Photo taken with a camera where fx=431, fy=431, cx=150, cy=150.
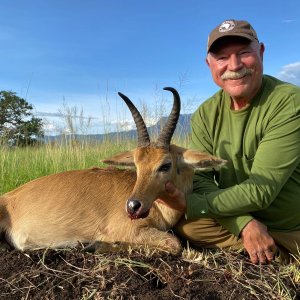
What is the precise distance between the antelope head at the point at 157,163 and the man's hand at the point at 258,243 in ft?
2.47

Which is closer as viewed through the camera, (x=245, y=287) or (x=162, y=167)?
(x=245, y=287)

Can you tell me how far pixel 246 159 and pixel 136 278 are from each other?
6.25 ft

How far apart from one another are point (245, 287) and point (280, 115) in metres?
1.80

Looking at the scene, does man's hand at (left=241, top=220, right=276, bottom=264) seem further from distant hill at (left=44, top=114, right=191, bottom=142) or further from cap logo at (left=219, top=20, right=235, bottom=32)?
distant hill at (left=44, top=114, right=191, bottom=142)

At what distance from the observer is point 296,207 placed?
4.70 m

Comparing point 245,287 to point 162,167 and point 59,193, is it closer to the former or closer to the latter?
point 162,167

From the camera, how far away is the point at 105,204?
5.13 m

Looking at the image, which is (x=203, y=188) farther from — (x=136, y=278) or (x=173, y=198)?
(x=136, y=278)

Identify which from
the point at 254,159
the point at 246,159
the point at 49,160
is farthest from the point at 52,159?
the point at 254,159

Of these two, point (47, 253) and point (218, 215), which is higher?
point (218, 215)

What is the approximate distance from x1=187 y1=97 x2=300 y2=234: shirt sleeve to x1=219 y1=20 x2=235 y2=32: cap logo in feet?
3.41

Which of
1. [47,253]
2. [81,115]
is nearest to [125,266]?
[47,253]

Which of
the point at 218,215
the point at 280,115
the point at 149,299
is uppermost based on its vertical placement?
the point at 280,115

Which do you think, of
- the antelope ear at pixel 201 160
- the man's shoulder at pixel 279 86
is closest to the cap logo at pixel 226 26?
the man's shoulder at pixel 279 86
